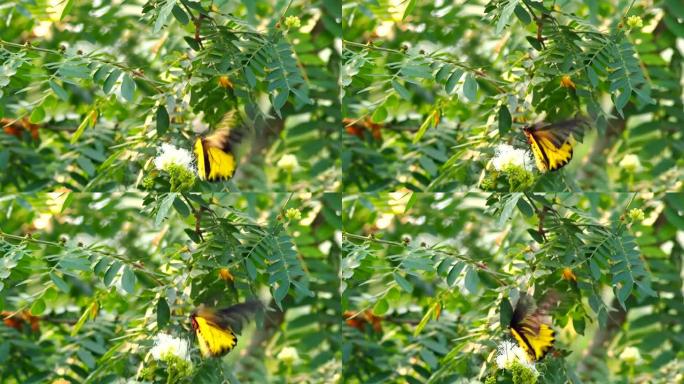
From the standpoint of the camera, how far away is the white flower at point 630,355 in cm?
454

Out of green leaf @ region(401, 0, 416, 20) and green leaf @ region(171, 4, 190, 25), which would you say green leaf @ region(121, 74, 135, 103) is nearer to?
green leaf @ region(171, 4, 190, 25)

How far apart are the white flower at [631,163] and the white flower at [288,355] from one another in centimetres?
127

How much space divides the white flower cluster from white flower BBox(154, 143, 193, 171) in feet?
3.90

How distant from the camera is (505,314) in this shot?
14.6ft

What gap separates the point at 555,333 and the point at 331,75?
1135mm

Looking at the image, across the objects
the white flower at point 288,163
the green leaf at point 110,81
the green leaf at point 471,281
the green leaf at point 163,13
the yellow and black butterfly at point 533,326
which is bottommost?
the yellow and black butterfly at point 533,326

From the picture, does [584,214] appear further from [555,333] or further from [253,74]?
[253,74]

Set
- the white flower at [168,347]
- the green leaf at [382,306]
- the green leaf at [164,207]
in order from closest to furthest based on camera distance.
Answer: the green leaf at [164,207], the white flower at [168,347], the green leaf at [382,306]

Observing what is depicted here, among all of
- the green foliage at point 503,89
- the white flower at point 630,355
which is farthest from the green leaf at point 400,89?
the white flower at point 630,355

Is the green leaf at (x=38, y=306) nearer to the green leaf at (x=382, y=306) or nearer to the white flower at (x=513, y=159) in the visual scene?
the green leaf at (x=382, y=306)

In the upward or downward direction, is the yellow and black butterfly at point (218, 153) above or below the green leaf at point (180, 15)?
below

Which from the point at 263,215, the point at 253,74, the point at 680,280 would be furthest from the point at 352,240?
the point at 680,280

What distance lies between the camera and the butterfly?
14.5ft

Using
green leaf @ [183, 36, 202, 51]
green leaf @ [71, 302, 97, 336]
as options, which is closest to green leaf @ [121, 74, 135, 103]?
green leaf @ [183, 36, 202, 51]
